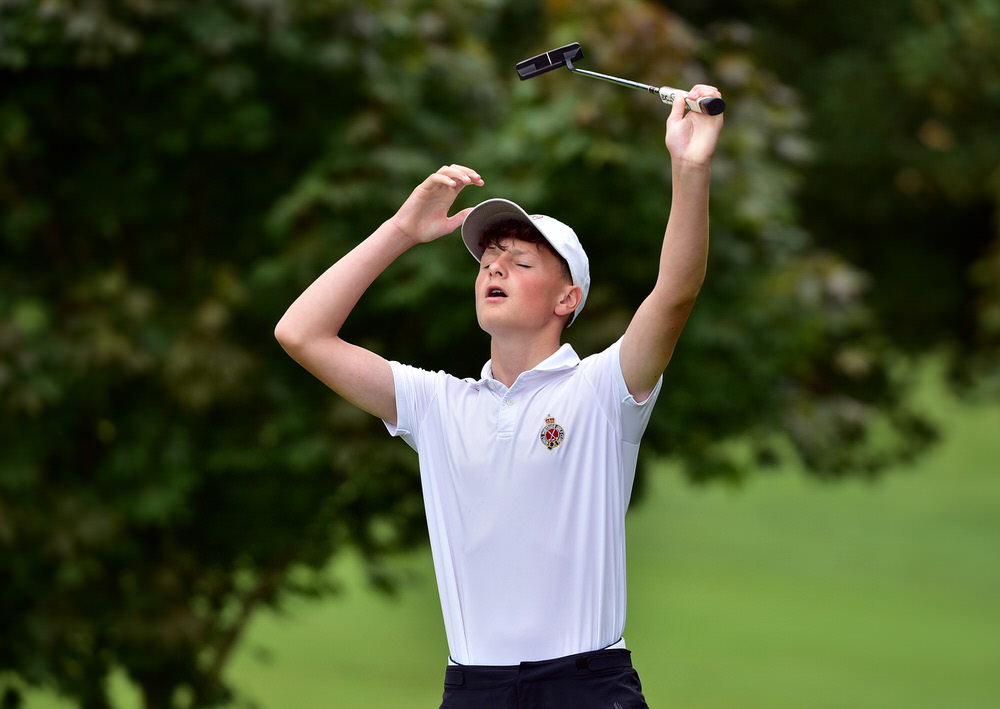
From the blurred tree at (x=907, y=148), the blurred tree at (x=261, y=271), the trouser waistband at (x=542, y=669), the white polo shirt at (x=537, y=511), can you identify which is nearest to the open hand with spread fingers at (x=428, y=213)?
the white polo shirt at (x=537, y=511)

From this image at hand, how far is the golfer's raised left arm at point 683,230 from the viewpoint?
228 cm

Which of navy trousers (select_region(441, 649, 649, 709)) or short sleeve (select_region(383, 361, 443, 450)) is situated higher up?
short sleeve (select_region(383, 361, 443, 450))

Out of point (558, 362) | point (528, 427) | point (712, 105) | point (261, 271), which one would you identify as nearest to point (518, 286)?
point (558, 362)

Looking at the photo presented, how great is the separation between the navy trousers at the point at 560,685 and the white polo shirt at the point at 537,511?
28mm

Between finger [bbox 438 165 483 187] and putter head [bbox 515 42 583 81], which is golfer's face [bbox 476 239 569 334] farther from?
putter head [bbox 515 42 583 81]

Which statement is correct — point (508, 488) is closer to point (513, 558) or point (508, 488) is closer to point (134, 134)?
point (513, 558)

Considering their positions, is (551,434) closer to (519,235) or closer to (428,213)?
(519,235)

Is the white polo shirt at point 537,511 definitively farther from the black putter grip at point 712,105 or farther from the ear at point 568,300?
the black putter grip at point 712,105

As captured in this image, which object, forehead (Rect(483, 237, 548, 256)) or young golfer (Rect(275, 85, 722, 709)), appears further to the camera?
forehead (Rect(483, 237, 548, 256))

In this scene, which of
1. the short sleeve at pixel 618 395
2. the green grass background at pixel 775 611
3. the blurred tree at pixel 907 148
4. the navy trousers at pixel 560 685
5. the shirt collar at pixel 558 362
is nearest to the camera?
the navy trousers at pixel 560 685

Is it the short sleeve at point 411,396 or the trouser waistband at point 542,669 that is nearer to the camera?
the trouser waistband at point 542,669

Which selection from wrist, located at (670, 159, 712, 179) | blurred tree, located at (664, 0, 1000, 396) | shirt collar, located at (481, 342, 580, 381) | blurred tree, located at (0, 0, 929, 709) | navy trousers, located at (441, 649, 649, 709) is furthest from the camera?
blurred tree, located at (664, 0, 1000, 396)

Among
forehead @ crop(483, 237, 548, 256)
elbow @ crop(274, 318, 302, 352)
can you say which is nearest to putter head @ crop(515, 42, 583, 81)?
forehead @ crop(483, 237, 548, 256)

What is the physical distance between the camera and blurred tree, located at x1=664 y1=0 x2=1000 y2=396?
32.3 ft
